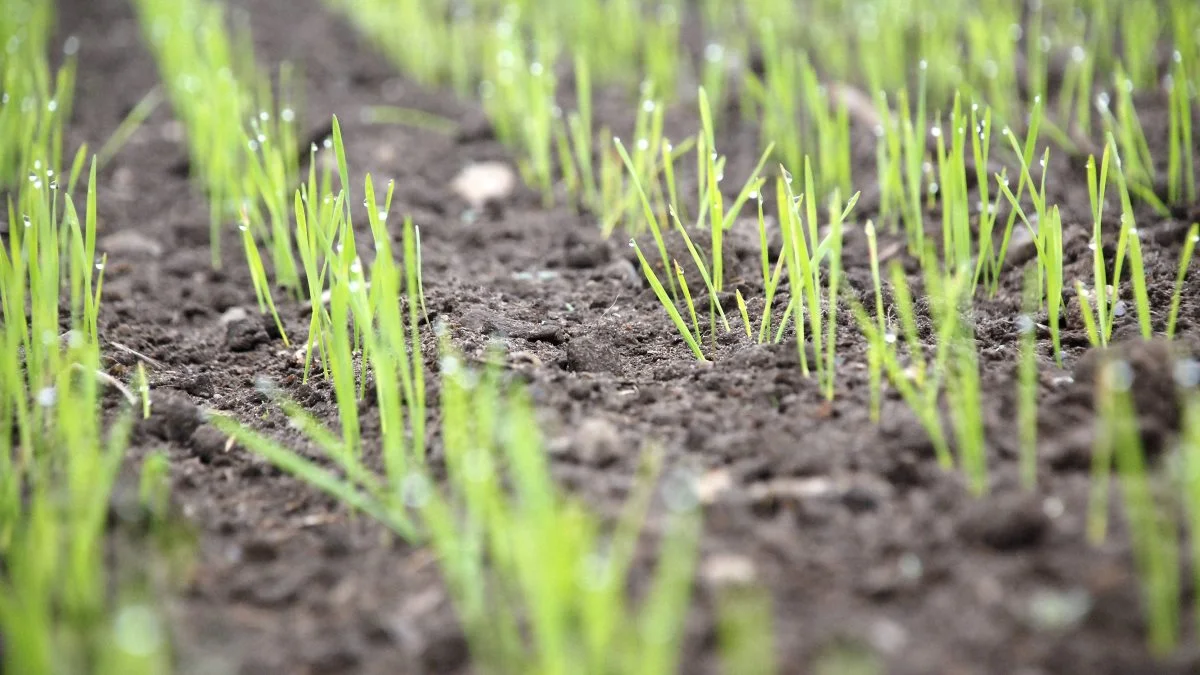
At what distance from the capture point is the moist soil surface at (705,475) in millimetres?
1086

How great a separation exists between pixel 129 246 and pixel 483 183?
2.90 feet

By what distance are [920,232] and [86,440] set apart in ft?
4.96

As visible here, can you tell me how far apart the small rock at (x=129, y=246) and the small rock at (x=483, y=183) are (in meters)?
0.75

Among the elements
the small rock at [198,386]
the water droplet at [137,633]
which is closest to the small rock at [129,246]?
the small rock at [198,386]

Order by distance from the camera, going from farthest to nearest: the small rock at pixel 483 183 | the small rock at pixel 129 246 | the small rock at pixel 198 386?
the small rock at pixel 483 183, the small rock at pixel 129 246, the small rock at pixel 198 386

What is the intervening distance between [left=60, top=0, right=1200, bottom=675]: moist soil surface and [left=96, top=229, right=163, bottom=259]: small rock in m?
0.02

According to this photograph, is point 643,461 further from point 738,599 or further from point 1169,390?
point 1169,390

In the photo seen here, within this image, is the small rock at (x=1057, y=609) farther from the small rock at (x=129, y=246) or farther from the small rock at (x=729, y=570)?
the small rock at (x=129, y=246)

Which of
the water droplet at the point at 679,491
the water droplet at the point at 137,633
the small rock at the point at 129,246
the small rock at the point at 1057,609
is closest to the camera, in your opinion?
the water droplet at the point at 137,633

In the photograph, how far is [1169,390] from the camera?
133 centimetres

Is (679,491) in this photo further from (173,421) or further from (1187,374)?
(173,421)

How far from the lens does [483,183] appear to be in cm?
271

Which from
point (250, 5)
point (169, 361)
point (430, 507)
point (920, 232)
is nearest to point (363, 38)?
point (250, 5)

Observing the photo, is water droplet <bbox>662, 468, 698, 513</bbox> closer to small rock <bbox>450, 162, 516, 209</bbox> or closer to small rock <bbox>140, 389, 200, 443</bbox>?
small rock <bbox>140, 389, 200, 443</bbox>
